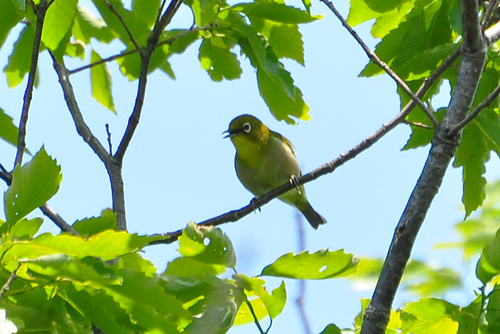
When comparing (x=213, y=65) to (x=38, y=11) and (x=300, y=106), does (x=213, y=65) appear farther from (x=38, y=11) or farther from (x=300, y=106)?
(x=38, y=11)

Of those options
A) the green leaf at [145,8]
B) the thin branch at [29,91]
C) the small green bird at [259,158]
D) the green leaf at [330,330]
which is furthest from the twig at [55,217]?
the small green bird at [259,158]

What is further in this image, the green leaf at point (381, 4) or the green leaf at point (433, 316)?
the green leaf at point (381, 4)

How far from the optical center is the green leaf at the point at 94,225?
237 centimetres

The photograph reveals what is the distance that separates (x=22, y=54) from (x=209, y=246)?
242cm

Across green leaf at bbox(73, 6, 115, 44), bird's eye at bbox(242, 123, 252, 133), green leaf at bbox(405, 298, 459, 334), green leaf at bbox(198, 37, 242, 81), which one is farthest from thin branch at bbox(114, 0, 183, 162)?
bird's eye at bbox(242, 123, 252, 133)

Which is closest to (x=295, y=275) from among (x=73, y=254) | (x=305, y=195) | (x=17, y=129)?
(x=73, y=254)

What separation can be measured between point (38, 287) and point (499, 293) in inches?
62.8

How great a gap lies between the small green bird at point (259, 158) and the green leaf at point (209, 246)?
4315mm

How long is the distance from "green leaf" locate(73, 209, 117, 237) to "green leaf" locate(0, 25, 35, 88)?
1.89m

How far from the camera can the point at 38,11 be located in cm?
302

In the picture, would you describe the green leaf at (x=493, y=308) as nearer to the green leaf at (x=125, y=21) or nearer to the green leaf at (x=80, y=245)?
the green leaf at (x=80, y=245)

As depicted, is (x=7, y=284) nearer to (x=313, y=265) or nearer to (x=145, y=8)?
(x=313, y=265)

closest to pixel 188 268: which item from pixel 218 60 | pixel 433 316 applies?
pixel 433 316

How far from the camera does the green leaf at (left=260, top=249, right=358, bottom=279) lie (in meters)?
2.09
